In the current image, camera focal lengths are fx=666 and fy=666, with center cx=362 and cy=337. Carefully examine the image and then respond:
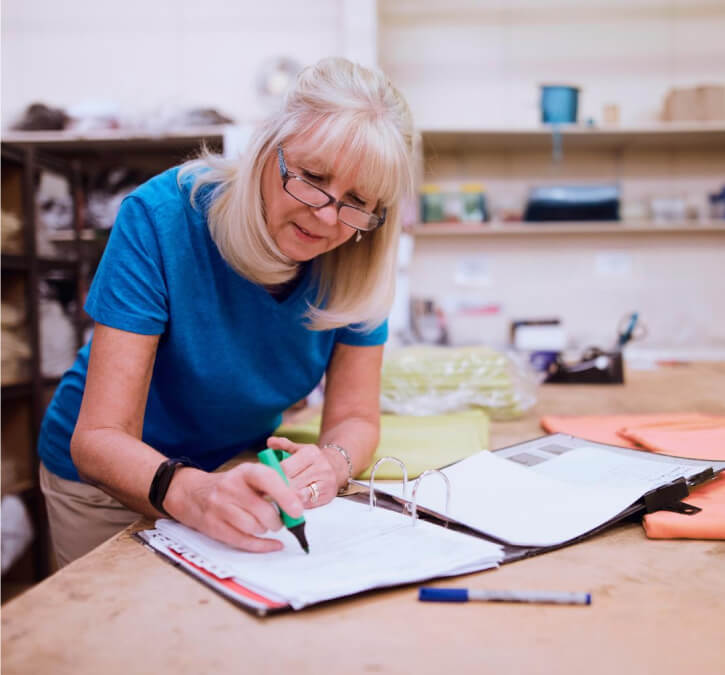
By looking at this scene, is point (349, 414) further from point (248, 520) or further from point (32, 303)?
point (32, 303)

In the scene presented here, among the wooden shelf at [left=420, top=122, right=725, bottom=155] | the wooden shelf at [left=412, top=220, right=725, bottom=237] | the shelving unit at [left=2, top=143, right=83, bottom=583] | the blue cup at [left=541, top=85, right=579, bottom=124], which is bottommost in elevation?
the shelving unit at [left=2, top=143, right=83, bottom=583]

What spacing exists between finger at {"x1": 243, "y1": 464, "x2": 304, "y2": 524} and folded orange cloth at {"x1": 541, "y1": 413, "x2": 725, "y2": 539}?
409mm

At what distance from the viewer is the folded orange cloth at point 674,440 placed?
0.75m

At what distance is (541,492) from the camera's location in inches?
33.7

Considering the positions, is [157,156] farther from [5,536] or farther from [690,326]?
[690,326]

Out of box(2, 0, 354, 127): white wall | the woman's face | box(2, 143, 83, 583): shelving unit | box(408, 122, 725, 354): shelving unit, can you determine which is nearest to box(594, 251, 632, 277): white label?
Answer: box(408, 122, 725, 354): shelving unit

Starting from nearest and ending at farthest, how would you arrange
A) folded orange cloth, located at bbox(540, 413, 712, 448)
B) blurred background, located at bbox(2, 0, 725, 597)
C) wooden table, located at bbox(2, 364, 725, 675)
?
wooden table, located at bbox(2, 364, 725, 675), folded orange cloth, located at bbox(540, 413, 712, 448), blurred background, located at bbox(2, 0, 725, 597)

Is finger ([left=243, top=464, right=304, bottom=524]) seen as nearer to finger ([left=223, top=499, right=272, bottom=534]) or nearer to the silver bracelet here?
finger ([left=223, top=499, right=272, bottom=534])

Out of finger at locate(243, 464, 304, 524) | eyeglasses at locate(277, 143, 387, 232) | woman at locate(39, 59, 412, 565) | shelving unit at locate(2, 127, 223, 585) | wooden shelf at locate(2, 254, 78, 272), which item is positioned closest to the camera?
finger at locate(243, 464, 304, 524)

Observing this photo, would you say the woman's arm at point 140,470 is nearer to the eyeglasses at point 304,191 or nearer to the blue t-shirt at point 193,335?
the blue t-shirt at point 193,335

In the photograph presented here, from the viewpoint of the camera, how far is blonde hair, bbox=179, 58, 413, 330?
94 cm

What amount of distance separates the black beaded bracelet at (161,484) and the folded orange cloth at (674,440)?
553 millimetres

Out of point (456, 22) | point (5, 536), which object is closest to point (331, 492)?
point (5, 536)

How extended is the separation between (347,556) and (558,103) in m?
3.00
